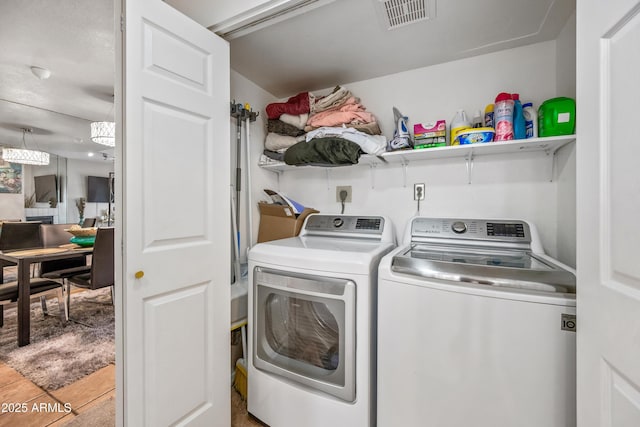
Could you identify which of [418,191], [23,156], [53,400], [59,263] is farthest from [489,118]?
[23,156]

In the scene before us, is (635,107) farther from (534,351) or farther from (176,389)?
(176,389)

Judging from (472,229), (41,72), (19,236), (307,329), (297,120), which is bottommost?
(307,329)

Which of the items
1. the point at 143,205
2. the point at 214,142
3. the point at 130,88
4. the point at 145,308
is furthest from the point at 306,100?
the point at 145,308

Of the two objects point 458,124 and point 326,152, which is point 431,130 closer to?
point 458,124

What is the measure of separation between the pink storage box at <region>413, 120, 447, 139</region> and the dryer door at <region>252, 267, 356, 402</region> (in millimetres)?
1058

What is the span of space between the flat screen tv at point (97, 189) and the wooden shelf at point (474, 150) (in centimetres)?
754

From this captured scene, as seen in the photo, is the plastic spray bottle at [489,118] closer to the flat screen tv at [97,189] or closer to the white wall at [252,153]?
the white wall at [252,153]

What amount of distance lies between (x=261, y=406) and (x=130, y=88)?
164 cm

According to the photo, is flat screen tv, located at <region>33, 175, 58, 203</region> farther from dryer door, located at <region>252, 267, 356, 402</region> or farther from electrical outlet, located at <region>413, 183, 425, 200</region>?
electrical outlet, located at <region>413, 183, 425, 200</region>

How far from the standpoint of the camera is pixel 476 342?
3.35 feet

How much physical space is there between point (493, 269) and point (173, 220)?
1.33m

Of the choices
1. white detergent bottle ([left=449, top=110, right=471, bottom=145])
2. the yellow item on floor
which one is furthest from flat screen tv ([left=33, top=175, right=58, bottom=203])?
white detergent bottle ([left=449, top=110, right=471, bottom=145])

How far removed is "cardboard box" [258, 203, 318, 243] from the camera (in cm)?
198

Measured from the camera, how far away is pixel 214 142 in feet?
4.43
